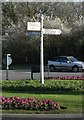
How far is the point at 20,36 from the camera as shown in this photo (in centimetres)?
4284

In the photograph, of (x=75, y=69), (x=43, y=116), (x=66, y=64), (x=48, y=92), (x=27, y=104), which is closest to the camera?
(x=43, y=116)

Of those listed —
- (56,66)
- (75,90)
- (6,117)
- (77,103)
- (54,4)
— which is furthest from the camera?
(54,4)

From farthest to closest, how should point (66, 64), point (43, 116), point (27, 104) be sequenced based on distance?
point (66, 64), point (27, 104), point (43, 116)

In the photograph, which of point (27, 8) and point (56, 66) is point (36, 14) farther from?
point (56, 66)

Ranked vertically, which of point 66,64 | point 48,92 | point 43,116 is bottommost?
point 43,116

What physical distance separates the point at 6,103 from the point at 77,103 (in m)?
2.10

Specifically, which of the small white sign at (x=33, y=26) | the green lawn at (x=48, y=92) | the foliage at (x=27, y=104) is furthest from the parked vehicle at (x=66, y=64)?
the foliage at (x=27, y=104)

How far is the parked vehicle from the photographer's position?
31484mm

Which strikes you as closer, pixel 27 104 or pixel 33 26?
pixel 27 104

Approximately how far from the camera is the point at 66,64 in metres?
32.2

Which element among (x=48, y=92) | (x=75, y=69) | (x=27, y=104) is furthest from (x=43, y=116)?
(x=75, y=69)

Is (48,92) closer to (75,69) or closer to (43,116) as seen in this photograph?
(43,116)

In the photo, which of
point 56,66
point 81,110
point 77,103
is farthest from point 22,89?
point 56,66

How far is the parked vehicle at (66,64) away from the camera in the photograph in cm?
3148
